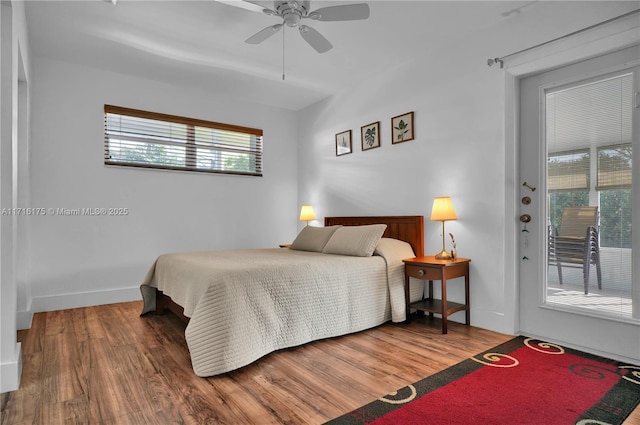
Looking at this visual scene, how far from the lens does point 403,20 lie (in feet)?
10.1

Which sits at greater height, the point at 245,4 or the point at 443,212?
the point at 245,4

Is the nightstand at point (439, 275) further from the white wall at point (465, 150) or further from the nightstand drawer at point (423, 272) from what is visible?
the white wall at point (465, 150)

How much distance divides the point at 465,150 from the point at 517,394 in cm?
206

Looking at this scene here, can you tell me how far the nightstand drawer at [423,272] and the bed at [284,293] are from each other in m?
0.12

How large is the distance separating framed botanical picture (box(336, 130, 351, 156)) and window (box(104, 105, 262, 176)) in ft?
4.05

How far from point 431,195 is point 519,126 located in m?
0.98

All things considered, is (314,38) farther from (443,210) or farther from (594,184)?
(594,184)

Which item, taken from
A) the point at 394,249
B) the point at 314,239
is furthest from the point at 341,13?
the point at 314,239

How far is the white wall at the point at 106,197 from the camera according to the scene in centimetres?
385

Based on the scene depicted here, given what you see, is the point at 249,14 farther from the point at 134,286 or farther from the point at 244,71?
the point at 134,286

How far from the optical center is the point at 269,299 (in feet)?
8.31

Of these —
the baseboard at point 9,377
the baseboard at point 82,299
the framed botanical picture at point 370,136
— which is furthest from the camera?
the framed botanical picture at point 370,136

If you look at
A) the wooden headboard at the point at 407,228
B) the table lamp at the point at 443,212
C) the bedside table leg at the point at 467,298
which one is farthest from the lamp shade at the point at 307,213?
the bedside table leg at the point at 467,298

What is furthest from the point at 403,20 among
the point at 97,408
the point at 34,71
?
the point at 34,71
